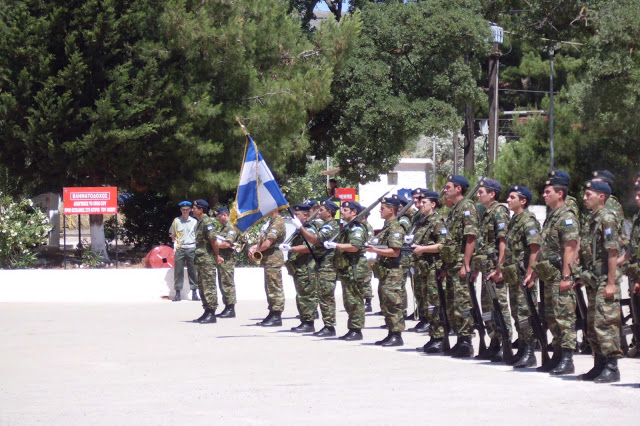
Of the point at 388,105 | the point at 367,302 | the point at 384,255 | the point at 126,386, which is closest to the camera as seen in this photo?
the point at 126,386

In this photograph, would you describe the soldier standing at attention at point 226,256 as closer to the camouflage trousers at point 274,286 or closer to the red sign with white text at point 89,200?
the camouflage trousers at point 274,286

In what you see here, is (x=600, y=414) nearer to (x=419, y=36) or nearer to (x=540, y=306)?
(x=540, y=306)

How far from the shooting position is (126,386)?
9.60 m

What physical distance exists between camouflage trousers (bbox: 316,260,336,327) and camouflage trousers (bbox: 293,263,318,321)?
0.60 meters

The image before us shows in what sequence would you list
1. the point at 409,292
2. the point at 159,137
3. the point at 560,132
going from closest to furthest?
the point at 409,292 → the point at 159,137 → the point at 560,132

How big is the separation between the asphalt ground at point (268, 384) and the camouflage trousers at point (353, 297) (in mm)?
298

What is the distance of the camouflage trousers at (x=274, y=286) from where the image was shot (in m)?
14.8

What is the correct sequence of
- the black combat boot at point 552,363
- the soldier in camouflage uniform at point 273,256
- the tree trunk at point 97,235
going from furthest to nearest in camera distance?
the tree trunk at point 97,235
the soldier in camouflage uniform at point 273,256
the black combat boot at point 552,363

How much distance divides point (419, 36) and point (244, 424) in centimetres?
2161

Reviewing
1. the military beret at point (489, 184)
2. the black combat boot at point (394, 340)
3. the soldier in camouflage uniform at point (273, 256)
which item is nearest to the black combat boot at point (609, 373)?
the military beret at point (489, 184)

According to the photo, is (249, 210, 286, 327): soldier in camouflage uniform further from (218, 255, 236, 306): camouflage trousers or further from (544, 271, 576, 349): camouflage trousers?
(544, 271, 576, 349): camouflage trousers

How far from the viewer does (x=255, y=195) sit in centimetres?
1427

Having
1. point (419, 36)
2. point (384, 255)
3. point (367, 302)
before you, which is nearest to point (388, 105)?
point (419, 36)

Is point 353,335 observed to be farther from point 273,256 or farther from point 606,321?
point 606,321
